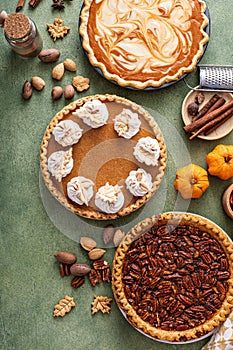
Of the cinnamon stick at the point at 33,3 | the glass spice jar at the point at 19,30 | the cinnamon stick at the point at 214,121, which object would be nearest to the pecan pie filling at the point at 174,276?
the cinnamon stick at the point at 214,121

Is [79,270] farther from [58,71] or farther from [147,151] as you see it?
[58,71]

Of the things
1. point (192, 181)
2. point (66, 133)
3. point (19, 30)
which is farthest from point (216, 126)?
point (19, 30)

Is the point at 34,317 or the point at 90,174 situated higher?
the point at 90,174

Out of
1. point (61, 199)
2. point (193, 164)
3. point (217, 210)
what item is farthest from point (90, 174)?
point (217, 210)

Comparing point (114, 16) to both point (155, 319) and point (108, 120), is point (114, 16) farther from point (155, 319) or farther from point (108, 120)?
point (155, 319)

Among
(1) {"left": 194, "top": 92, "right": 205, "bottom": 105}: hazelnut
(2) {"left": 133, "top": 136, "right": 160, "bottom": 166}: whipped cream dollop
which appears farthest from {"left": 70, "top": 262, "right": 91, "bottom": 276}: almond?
(1) {"left": 194, "top": 92, "right": 205, "bottom": 105}: hazelnut

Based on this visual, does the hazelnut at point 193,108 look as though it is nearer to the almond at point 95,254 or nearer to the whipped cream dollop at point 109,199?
the whipped cream dollop at point 109,199

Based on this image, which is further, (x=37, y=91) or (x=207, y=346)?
(x=37, y=91)

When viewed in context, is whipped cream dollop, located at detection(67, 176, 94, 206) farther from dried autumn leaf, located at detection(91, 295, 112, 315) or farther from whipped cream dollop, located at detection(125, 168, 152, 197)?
dried autumn leaf, located at detection(91, 295, 112, 315)
